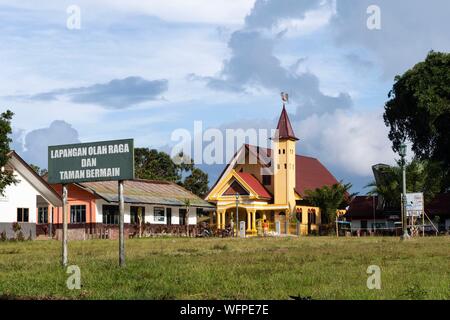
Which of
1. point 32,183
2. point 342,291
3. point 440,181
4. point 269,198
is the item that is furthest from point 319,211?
point 342,291

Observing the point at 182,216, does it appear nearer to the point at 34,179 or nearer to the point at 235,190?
the point at 235,190

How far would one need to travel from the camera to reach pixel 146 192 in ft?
194

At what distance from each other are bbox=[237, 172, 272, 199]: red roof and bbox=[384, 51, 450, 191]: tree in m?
12.2

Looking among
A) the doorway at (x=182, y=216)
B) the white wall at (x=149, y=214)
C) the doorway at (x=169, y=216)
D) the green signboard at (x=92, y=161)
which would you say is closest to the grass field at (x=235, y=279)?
the green signboard at (x=92, y=161)

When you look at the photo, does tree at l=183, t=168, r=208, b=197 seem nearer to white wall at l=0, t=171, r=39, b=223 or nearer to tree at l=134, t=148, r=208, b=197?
tree at l=134, t=148, r=208, b=197

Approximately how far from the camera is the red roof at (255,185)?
65.9 metres

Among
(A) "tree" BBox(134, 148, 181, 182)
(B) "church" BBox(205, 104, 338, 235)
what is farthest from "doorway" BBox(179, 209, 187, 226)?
(A) "tree" BBox(134, 148, 181, 182)

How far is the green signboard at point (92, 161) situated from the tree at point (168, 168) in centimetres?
5849

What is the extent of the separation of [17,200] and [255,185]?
24064 mm

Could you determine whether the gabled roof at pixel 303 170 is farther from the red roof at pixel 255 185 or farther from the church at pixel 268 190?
the red roof at pixel 255 185

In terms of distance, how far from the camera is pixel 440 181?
56812 millimetres

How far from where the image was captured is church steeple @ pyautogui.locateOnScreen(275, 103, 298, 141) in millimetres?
64562
